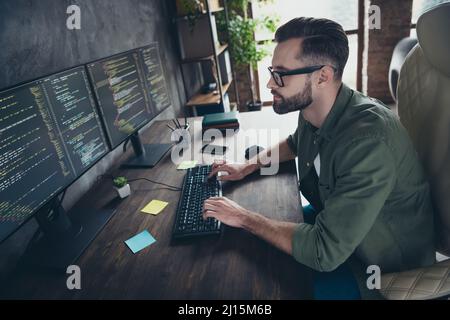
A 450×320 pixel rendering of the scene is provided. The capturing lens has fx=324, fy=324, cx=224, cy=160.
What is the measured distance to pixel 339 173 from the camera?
972 mm

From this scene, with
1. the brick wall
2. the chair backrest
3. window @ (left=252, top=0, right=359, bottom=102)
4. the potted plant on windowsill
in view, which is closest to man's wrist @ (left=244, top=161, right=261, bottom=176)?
the chair backrest

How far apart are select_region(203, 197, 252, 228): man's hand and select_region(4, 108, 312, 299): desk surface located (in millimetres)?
43

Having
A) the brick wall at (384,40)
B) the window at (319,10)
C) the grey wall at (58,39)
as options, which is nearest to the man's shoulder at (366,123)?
the grey wall at (58,39)

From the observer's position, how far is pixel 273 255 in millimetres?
940

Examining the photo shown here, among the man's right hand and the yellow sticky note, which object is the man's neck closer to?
the man's right hand

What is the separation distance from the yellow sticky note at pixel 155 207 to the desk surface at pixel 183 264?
2 centimetres

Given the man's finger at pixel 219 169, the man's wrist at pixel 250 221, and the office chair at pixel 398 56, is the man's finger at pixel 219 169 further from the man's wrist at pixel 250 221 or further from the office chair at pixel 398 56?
the office chair at pixel 398 56

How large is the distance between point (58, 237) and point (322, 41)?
116 centimetres

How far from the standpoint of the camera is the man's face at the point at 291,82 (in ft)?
3.84

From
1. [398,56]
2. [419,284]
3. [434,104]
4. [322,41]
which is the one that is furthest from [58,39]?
[398,56]

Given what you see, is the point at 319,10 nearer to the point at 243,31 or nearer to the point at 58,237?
the point at 243,31

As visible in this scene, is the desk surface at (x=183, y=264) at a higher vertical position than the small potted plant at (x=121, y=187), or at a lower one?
lower

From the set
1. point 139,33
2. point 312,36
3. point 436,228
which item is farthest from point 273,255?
point 139,33

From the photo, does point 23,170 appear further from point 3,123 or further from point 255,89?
point 255,89
